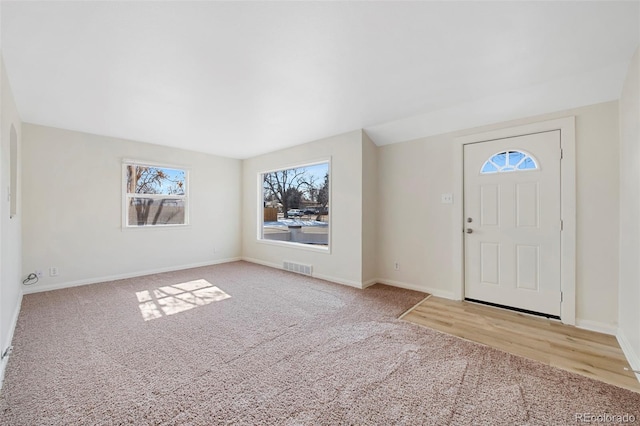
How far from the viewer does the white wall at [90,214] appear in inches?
141

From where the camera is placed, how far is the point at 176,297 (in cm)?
342

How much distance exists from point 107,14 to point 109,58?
0.56m

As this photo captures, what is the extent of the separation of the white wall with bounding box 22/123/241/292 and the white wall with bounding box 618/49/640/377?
5.77 metres

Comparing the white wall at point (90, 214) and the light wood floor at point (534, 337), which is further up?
the white wall at point (90, 214)

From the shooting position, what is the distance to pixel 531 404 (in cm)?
155

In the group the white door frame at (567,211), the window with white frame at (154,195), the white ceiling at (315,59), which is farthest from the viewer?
the window with white frame at (154,195)

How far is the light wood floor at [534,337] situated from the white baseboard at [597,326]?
62 millimetres

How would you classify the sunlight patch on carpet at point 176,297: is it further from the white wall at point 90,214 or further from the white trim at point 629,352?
the white trim at point 629,352

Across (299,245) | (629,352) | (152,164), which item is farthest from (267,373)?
(152,164)

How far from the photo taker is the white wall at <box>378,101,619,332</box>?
245cm

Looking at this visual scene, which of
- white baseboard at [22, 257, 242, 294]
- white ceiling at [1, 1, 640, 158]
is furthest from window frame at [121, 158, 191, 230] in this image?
white ceiling at [1, 1, 640, 158]

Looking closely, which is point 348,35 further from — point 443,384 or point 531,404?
point 531,404

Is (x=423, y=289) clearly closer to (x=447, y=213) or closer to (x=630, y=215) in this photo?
(x=447, y=213)

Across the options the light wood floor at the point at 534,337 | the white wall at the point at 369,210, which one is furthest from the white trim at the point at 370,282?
the light wood floor at the point at 534,337
